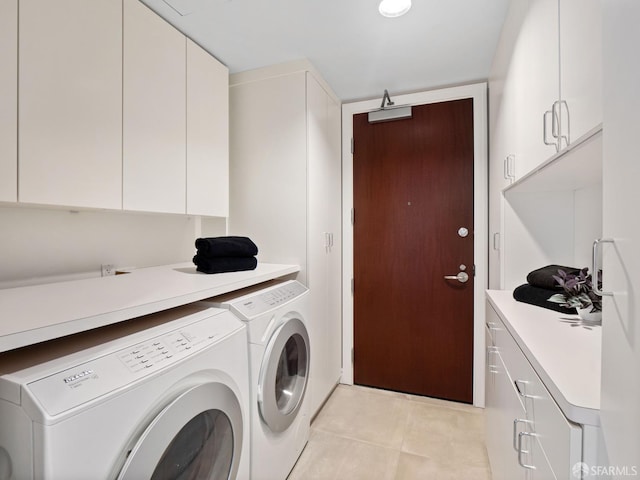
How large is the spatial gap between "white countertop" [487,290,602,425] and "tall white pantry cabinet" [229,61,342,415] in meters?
1.13

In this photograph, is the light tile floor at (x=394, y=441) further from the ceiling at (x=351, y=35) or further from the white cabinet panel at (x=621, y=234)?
the ceiling at (x=351, y=35)

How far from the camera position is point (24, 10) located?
0.95 m

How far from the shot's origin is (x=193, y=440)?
2.93ft

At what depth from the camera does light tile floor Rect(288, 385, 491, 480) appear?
1593 millimetres

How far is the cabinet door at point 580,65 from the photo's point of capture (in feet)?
2.13

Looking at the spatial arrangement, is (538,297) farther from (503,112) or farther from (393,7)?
(393,7)

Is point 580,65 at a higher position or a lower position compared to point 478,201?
higher

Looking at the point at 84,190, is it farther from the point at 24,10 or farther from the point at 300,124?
the point at 300,124

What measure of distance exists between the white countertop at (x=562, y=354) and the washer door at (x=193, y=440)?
888mm

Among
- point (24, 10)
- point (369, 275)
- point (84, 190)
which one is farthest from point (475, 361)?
point (24, 10)

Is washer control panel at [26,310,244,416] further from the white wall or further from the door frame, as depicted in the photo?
the door frame

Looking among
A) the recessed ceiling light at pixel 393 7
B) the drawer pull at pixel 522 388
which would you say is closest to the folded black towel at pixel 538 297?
the drawer pull at pixel 522 388

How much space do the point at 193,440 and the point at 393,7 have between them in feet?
6.20

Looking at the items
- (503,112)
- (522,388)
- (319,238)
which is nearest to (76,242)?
(319,238)
